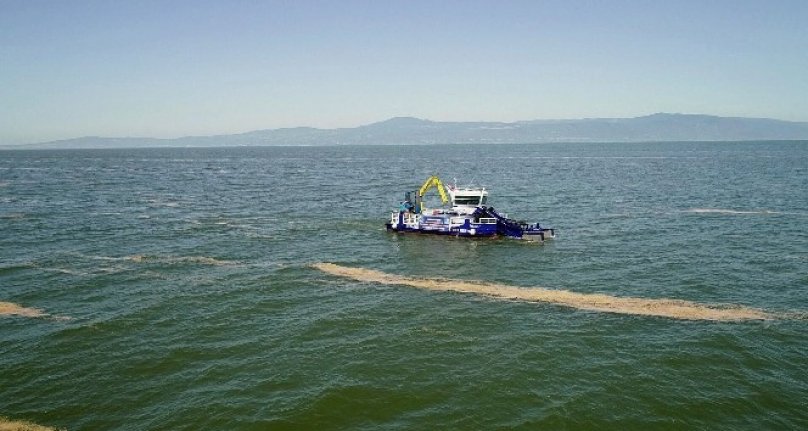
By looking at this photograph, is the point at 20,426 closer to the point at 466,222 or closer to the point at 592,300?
the point at 592,300

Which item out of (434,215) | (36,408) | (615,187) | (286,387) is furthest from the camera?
(615,187)

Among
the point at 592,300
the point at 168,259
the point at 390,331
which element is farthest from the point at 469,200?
the point at 390,331

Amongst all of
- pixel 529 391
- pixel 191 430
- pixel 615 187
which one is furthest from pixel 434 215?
pixel 615 187

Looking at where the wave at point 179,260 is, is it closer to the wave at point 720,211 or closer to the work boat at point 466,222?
the work boat at point 466,222

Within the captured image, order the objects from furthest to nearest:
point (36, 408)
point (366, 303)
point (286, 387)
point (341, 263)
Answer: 1. point (341, 263)
2. point (366, 303)
3. point (286, 387)
4. point (36, 408)

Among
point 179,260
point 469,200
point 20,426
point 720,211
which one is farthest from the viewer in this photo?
point 720,211

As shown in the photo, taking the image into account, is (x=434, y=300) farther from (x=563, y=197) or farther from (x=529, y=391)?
(x=563, y=197)
